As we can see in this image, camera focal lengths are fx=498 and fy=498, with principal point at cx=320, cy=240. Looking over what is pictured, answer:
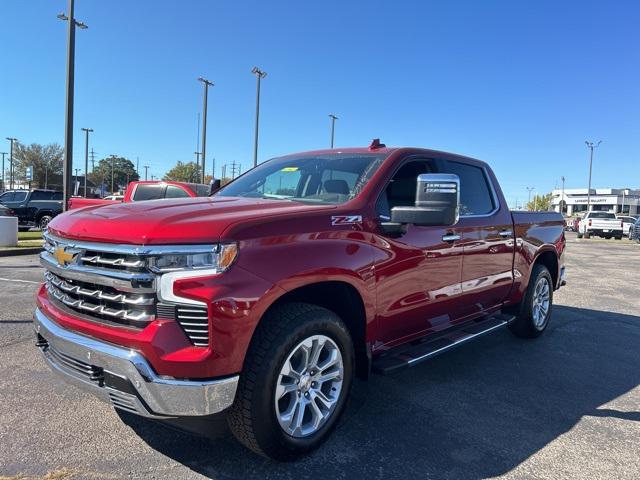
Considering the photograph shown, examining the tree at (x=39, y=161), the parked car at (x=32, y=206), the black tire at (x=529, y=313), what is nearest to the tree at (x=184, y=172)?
the tree at (x=39, y=161)

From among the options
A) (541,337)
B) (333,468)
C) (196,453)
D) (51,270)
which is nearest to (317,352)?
(333,468)

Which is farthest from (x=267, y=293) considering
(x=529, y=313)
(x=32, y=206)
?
(x=32, y=206)

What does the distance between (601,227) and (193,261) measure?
33997 mm

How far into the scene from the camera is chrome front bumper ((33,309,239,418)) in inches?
94.9

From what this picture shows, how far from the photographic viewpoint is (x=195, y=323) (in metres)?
2.46

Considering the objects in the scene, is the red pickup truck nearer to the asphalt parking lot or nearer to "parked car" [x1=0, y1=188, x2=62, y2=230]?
the asphalt parking lot

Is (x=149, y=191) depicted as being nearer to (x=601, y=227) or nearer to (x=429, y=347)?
(x=429, y=347)

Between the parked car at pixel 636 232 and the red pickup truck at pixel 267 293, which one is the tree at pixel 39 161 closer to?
the parked car at pixel 636 232

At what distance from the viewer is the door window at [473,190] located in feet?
15.0

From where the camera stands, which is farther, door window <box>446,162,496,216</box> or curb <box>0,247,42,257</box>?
curb <box>0,247,42,257</box>

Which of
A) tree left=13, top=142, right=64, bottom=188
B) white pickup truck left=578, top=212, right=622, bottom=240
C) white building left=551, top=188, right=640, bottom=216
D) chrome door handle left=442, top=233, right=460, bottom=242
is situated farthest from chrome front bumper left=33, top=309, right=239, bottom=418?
white building left=551, top=188, right=640, bottom=216

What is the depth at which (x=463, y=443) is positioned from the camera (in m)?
3.24

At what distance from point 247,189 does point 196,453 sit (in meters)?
2.08

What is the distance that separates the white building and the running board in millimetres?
93926
